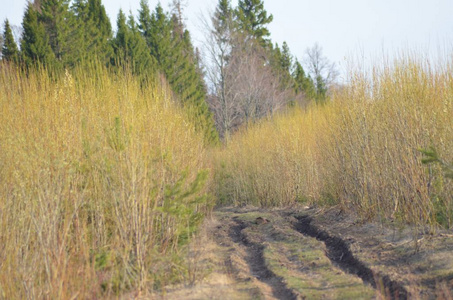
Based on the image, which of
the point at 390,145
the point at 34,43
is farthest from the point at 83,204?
the point at 34,43

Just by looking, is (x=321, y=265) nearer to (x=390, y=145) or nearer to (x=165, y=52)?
(x=390, y=145)

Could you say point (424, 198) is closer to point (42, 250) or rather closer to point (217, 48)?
point (42, 250)

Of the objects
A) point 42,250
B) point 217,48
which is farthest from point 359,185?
point 217,48

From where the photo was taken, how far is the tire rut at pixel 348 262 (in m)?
4.25

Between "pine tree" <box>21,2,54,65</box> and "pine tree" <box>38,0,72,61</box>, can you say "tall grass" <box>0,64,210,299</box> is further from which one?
"pine tree" <box>38,0,72,61</box>

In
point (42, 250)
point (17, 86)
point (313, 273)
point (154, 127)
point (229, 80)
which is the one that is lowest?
point (313, 273)

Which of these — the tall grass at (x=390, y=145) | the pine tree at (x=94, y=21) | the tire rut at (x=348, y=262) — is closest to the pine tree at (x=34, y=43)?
the pine tree at (x=94, y=21)

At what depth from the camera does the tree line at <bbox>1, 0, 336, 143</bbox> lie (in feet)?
50.5

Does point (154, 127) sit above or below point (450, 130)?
above

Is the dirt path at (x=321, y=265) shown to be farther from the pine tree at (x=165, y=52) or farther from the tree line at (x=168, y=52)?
the pine tree at (x=165, y=52)

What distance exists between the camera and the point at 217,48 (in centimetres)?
2125

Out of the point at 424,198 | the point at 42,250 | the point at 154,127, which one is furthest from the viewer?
the point at 154,127

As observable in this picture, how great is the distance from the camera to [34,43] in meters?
14.2

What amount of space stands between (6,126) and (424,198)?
198 inches
